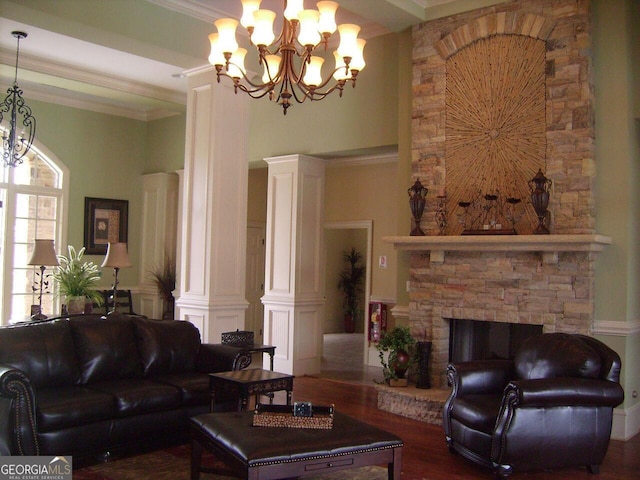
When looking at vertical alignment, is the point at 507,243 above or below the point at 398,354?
above

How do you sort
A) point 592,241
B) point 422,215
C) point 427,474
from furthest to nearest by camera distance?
point 422,215, point 592,241, point 427,474

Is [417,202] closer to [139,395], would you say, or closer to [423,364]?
[423,364]

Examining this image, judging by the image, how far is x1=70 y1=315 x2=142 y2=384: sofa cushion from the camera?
15.1 ft

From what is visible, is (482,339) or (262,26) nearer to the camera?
(262,26)

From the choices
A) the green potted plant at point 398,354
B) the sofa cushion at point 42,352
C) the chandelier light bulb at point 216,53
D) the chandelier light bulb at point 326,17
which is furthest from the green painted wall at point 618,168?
the sofa cushion at point 42,352

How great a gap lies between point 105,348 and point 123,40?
280cm

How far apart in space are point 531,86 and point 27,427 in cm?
494

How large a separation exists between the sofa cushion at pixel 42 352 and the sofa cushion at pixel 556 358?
3380mm

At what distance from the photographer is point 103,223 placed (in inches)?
379

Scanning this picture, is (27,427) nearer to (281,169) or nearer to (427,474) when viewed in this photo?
(427,474)

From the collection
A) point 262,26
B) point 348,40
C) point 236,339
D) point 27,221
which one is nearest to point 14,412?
point 236,339

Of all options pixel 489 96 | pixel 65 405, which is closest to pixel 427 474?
pixel 65 405

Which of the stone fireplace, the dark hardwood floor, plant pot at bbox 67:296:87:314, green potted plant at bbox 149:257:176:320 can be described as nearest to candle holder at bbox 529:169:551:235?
the stone fireplace

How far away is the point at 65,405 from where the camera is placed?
157 inches
